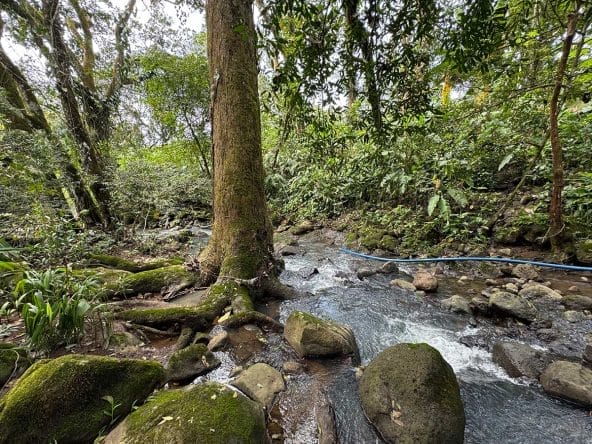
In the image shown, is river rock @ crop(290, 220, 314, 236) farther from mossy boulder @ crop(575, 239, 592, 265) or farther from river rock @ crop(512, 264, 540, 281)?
mossy boulder @ crop(575, 239, 592, 265)

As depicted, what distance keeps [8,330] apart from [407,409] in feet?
9.85

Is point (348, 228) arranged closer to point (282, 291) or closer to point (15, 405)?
point (282, 291)

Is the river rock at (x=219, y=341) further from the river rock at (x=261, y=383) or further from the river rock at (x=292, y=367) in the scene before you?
the river rock at (x=292, y=367)

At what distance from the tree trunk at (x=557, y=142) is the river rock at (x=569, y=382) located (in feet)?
9.09

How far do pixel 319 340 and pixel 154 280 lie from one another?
8.34 feet

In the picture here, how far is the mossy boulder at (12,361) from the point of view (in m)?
1.80

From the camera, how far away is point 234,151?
12.2 ft

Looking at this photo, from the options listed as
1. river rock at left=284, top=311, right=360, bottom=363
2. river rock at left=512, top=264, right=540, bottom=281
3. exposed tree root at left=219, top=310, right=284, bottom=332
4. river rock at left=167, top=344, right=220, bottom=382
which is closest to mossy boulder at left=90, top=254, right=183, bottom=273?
exposed tree root at left=219, top=310, right=284, bottom=332

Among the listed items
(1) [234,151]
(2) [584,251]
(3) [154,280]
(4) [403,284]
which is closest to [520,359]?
(4) [403,284]

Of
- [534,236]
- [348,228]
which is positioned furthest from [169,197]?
[534,236]

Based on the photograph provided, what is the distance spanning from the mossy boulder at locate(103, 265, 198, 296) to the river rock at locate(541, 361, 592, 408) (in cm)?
380

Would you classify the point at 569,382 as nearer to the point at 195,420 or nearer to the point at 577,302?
the point at 577,302

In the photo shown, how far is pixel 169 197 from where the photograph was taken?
24.1 feet

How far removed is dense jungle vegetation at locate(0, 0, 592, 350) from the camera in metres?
2.16
